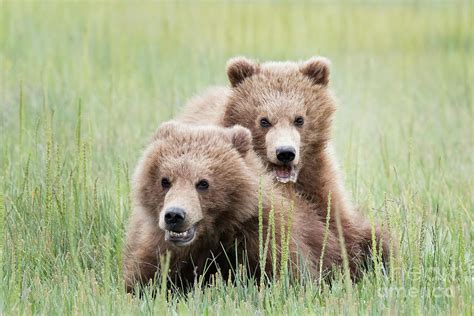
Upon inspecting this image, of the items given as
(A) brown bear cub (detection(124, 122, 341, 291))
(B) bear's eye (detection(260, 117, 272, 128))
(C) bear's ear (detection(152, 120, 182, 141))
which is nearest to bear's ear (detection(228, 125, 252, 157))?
(A) brown bear cub (detection(124, 122, 341, 291))

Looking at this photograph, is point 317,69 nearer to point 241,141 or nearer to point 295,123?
point 295,123

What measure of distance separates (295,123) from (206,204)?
5.95 ft

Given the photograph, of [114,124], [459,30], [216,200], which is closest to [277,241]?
[216,200]

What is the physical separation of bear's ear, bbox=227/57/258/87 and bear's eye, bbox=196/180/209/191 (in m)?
2.03

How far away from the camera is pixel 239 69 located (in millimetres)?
7898

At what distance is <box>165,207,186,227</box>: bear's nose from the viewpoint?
18.5 ft

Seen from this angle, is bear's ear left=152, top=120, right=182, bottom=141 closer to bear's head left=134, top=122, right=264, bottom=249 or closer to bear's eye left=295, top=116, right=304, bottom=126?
bear's head left=134, top=122, right=264, bottom=249

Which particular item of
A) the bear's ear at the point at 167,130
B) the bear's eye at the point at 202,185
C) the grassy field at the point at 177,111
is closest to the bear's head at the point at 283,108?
the grassy field at the point at 177,111

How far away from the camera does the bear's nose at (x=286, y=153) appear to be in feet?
23.1

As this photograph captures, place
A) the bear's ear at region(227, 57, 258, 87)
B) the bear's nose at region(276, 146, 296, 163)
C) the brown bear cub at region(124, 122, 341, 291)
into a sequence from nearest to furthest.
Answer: the brown bear cub at region(124, 122, 341, 291), the bear's nose at region(276, 146, 296, 163), the bear's ear at region(227, 57, 258, 87)

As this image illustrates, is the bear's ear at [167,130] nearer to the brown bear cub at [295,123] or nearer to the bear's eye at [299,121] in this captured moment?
the brown bear cub at [295,123]

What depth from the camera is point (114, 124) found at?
979 cm

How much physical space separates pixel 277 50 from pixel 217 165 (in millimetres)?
9174

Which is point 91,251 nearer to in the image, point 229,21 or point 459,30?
point 229,21
